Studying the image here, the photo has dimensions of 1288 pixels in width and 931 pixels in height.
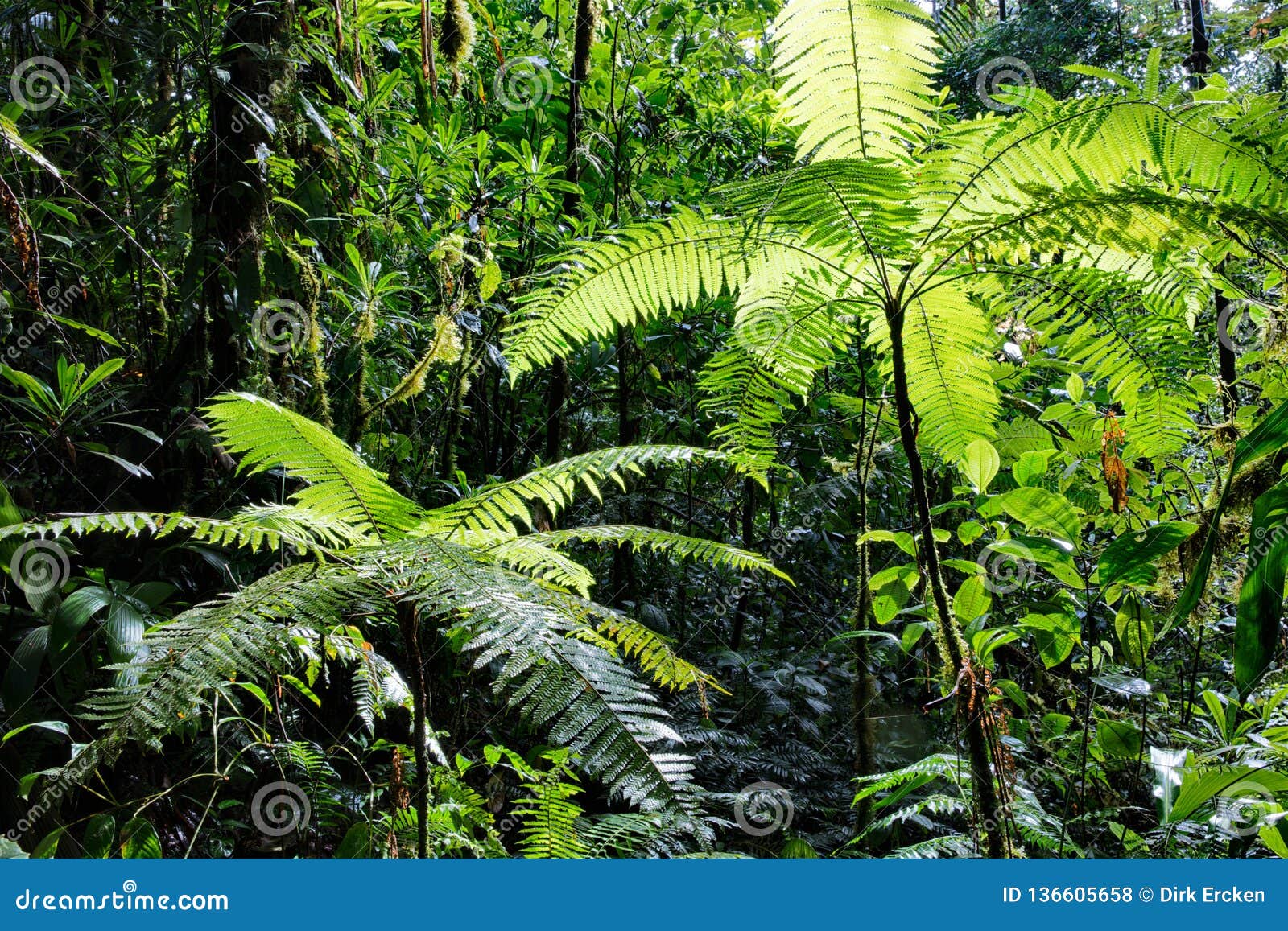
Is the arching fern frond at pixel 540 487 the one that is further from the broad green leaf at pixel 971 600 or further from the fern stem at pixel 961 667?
the broad green leaf at pixel 971 600

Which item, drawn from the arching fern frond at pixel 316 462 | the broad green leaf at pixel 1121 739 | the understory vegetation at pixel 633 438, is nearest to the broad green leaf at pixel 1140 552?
the understory vegetation at pixel 633 438

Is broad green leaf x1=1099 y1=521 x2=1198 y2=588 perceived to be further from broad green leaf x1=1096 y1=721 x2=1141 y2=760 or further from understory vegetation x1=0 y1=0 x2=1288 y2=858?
broad green leaf x1=1096 y1=721 x2=1141 y2=760

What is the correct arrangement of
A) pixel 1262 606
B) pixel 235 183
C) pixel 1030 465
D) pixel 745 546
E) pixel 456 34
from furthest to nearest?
1. pixel 745 546
2. pixel 456 34
3. pixel 235 183
4. pixel 1030 465
5. pixel 1262 606

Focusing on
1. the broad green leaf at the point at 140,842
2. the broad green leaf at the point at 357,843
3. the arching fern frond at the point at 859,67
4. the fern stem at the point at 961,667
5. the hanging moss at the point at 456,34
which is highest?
the hanging moss at the point at 456,34

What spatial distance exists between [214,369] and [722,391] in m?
1.47

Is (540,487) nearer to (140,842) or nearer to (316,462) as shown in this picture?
(316,462)

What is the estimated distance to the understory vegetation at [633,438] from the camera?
117 cm

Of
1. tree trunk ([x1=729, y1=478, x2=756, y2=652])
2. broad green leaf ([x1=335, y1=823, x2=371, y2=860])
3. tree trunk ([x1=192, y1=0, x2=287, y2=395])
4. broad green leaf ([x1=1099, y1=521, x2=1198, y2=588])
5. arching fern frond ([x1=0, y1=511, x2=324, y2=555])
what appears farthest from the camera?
tree trunk ([x1=729, y1=478, x2=756, y2=652])

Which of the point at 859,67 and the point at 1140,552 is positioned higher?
the point at 859,67

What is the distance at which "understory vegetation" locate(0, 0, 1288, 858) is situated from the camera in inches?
45.9

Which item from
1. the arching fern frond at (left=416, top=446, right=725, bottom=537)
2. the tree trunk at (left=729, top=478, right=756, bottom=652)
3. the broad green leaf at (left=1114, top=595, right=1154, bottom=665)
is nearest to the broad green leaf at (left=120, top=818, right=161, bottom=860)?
the arching fern frond at (left=416, top=446, right=725, bottom=537)

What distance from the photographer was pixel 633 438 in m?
3.24

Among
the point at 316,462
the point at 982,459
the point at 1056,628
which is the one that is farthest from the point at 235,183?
the point at 1056,628

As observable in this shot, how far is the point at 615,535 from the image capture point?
4.42 feet
